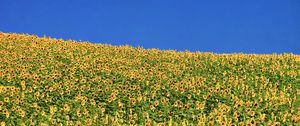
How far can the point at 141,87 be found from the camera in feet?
59.2

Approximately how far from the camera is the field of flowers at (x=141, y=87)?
567 inches

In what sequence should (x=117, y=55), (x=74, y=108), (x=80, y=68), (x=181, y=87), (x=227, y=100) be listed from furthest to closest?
(x=117, y=55) → (x=80, y=68) → (x=181, y=87) → (x=227, y=100) → (x=74, y=108)

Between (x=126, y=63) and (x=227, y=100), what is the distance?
706 cm

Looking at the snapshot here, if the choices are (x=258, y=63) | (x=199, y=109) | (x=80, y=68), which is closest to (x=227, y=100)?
(x=199, y=109)

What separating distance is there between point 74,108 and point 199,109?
351 centimetres

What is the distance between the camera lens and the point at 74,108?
49.9 feet

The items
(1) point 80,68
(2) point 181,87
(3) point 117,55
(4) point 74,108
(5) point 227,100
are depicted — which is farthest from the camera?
(3) point 117,55

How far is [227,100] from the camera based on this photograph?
16.5 metres

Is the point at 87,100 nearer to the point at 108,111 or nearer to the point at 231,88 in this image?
the point at 108,111

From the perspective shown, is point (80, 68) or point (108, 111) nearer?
point (108, 111)

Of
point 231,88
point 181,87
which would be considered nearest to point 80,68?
point 181,87

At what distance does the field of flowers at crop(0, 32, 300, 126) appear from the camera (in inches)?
567

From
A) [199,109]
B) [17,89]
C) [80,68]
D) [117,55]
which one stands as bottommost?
[199,109]

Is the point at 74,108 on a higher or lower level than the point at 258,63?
lower
